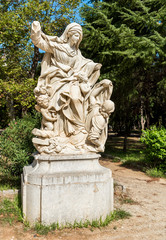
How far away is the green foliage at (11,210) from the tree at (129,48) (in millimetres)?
6056

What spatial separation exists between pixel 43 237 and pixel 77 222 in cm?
59

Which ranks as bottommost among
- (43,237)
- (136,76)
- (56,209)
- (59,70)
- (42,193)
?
(43,237)

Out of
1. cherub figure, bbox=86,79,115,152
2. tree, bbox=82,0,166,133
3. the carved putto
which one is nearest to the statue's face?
the carved putto

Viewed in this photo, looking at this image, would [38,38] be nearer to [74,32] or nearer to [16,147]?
[74,32]

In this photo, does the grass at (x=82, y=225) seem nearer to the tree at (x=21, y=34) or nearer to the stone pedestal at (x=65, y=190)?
the stone pedestal at (x=65, y=190)

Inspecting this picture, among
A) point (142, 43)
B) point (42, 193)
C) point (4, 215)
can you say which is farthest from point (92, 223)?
point (142, 43)

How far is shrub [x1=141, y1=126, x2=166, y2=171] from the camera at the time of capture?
23.5ft

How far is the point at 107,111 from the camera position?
4.18 meters

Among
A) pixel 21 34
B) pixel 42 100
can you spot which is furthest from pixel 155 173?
pixel 21 34

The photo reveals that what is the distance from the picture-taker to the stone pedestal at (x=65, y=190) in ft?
11.5

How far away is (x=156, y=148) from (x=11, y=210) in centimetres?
492

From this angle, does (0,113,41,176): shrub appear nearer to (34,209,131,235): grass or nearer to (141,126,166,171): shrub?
(34,209,131,235): grass

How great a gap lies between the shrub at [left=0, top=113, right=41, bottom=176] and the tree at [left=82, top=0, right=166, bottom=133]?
4384mm

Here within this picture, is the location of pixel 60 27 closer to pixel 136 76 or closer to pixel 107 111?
pixel 136 76
